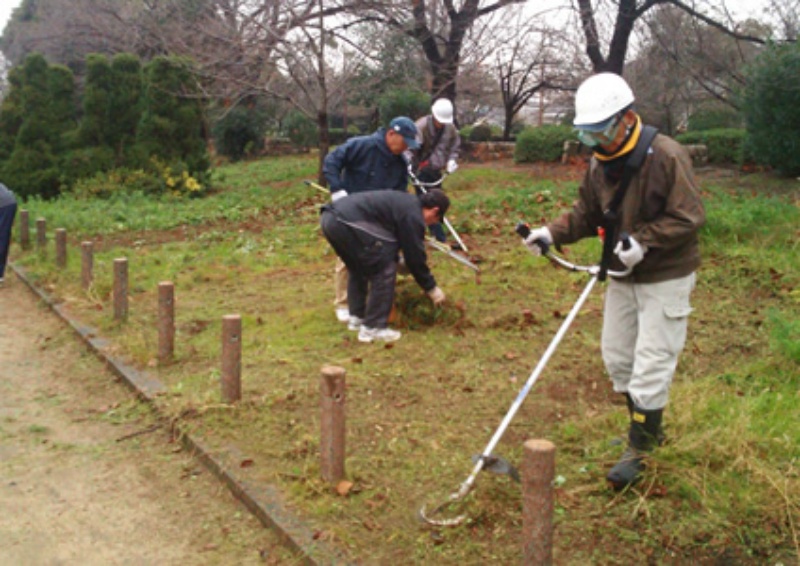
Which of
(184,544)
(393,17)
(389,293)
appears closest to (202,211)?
(393,17)

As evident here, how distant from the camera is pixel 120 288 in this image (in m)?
7.51

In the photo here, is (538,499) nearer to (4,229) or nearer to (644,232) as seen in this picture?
(644,232)

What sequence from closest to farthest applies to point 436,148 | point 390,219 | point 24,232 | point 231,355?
1. point 231,355
2. point 390,219
3. point 436,148
4. point 24,232

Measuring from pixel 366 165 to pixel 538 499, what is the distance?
14.3 feet

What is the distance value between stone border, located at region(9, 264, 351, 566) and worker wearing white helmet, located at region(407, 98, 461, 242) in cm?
436

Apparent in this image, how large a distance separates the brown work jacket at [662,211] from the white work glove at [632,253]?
0.07m

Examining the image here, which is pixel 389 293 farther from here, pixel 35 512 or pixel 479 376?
pixel 35 512

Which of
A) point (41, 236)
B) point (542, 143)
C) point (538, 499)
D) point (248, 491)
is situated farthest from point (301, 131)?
point (538, 499)

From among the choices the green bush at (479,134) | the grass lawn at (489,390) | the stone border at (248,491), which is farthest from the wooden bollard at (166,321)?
the green bush at (479,134)

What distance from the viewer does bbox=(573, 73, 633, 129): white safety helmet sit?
141 inches

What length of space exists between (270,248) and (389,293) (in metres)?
5.23

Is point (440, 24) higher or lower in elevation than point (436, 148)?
higher

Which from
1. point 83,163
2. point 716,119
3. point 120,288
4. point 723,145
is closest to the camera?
point 120,288

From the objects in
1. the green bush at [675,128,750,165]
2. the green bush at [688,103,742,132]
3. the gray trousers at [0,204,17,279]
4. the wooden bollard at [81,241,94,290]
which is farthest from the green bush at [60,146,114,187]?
the green bush at [688,103,742,132]
